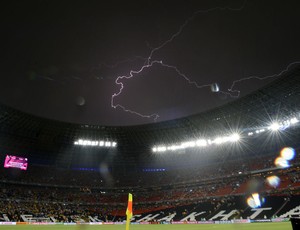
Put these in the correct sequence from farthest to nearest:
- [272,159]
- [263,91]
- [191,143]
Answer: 1. [191,143]
2. [272,159]
3. [263,91]

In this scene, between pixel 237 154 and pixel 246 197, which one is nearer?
pixel 246 197

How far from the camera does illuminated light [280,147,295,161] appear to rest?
51.2 meters

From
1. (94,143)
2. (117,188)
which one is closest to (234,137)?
(117,188)

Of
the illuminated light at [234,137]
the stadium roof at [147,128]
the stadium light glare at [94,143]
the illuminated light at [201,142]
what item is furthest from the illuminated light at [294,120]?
the stadium light glare at [94,143]

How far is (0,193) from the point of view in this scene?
2185 inches

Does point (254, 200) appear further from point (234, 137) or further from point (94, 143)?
point (94, 143)

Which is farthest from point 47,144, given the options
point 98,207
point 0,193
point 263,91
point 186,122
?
point 263,91

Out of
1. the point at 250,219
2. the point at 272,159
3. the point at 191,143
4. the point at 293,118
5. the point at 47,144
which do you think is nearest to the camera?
the point at 250,219

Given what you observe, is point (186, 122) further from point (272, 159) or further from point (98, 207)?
point (98, 207)

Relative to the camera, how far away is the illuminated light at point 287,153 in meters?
51.2

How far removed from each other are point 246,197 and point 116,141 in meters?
31.9

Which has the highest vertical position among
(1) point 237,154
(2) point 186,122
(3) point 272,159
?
(2) point 186,122

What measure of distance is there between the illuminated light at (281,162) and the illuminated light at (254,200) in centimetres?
716

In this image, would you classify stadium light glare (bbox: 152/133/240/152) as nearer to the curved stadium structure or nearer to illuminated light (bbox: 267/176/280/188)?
the curved stadium structure
